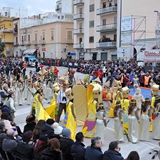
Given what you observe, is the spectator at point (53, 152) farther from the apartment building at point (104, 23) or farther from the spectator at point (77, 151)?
the apartment building at point (104, 23)

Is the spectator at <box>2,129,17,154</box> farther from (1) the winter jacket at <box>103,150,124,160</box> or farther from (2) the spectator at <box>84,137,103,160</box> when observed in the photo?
(1) the winter jacket at <box>103,150,124,160</box>

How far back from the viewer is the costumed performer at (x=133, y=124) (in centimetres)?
903

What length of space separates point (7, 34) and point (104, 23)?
35.1m

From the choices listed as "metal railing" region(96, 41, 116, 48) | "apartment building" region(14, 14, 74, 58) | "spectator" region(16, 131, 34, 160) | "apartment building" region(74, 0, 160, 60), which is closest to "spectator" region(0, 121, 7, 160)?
"spectator" region(16, 131, 34, 160)

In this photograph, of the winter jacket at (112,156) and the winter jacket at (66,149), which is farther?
the winter jacket at (66,149)

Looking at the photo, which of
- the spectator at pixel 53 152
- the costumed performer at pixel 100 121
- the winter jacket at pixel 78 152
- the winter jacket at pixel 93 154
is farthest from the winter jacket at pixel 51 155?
the costumed performer at pixel 100 121

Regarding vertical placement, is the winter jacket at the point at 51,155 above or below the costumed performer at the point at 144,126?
above

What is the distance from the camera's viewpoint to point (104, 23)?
42.0m

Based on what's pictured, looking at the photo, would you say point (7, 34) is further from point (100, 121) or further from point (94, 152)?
point (94, 152)

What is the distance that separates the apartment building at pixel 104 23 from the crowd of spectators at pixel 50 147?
2934cm

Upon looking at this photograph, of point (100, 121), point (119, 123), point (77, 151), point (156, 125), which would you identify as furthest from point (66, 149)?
point (156, 125)

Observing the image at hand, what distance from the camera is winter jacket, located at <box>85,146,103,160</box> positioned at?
5.39m

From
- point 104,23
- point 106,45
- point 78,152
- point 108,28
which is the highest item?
point 104,23

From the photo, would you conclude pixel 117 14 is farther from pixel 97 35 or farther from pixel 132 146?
pixel 132 146
